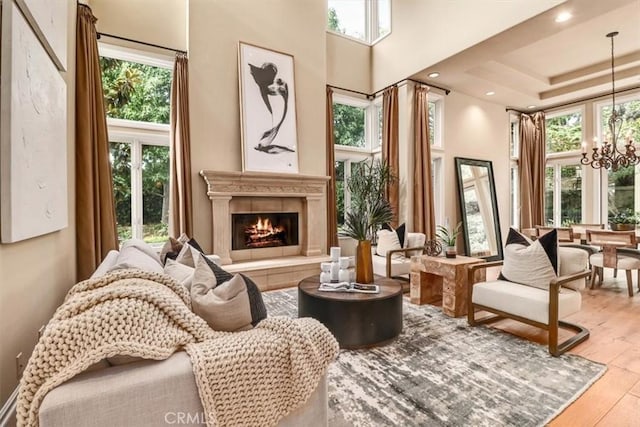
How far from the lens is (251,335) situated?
3.91ft

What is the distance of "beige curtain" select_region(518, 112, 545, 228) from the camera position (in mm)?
6789

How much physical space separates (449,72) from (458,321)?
3.83 metres

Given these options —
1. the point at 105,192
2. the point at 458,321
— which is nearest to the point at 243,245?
the point at 105,192

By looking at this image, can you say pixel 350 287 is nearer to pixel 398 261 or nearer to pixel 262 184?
pixel 398 261

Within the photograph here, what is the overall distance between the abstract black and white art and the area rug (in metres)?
2.99

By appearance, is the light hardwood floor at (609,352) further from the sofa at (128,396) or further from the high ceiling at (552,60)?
the high ceiling at (552,60)

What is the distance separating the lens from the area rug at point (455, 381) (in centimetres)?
173

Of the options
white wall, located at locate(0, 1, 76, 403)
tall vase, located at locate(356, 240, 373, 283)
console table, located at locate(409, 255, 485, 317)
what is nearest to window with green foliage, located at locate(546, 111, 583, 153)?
console table, located at locate(409, 255, 485, 317)

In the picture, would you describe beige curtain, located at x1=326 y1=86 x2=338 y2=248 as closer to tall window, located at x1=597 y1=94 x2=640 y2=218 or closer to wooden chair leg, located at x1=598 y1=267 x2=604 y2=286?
wooden chair leg, located at x1=598 y1=267 x2=604 y2=286

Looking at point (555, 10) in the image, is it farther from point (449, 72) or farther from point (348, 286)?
point (348, 286)

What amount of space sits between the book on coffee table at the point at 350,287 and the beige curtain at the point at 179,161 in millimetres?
2221

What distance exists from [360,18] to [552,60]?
11.1 feet

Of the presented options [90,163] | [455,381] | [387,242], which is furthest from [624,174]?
[90,163]

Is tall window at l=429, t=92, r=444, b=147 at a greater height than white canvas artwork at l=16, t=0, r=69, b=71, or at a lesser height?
greater
